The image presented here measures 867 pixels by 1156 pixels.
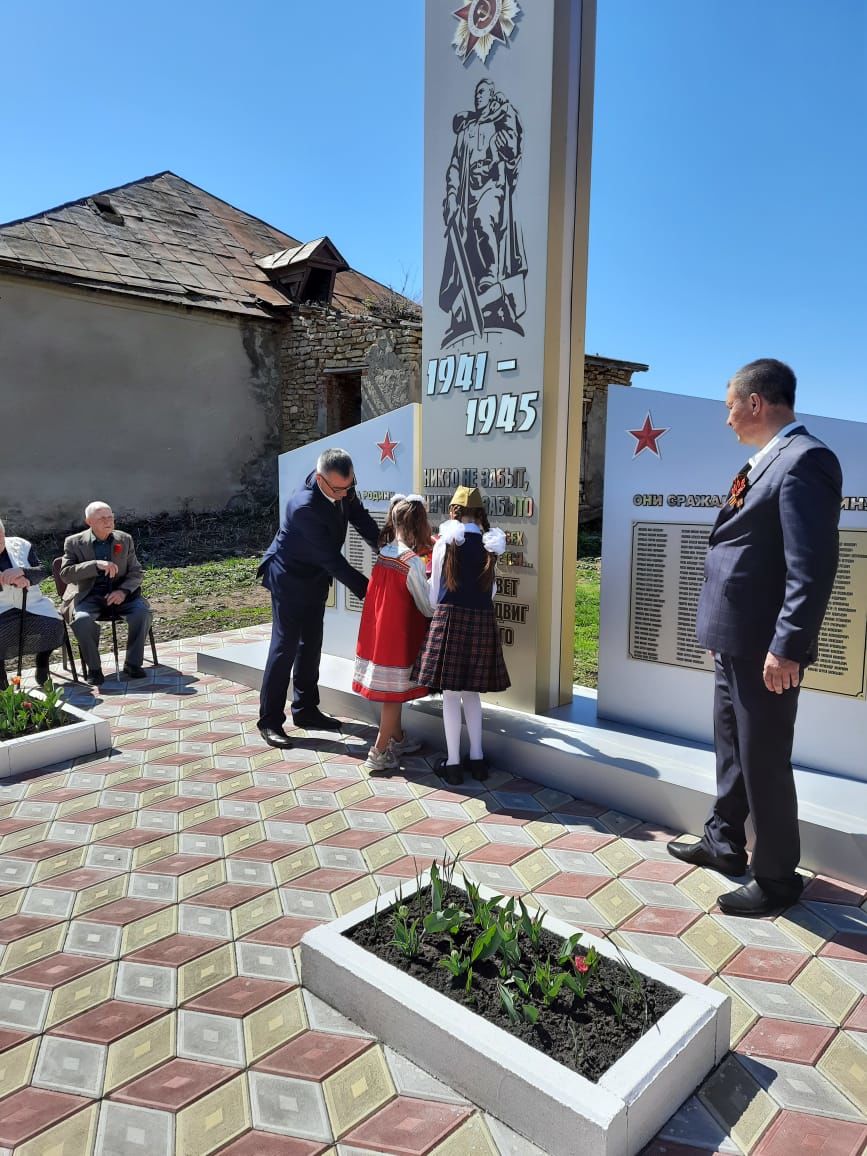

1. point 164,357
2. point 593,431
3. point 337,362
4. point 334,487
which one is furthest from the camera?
point 593,431

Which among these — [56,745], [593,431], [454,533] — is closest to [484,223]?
[454,533]

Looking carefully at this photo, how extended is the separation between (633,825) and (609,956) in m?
1.49

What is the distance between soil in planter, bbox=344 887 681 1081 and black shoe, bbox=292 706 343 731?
8.81 ft

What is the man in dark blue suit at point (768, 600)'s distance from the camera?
8.84 feet

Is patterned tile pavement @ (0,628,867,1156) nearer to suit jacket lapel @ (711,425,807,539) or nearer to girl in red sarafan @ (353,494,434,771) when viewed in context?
girl in red sarafan @ (353,494,434,771)

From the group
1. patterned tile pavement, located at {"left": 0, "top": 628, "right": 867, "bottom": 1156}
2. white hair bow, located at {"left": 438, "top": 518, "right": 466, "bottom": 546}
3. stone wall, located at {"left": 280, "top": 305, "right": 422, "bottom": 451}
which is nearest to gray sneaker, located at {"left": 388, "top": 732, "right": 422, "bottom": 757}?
patterned tile pavement, located at {"left": 0, "top": 628, "right": 867, "bottom": 1156}

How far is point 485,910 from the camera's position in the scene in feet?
8.03

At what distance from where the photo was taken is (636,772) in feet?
12.7

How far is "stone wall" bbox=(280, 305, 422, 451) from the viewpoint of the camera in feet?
44.7

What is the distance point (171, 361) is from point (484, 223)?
11.4 meters

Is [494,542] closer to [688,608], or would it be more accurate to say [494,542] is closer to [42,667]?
[688,608]

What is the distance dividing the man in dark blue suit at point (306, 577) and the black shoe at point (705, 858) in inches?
90.7

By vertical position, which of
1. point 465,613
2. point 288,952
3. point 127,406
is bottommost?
point 288,952

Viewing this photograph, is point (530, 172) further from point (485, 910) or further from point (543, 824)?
point (485, 910)
